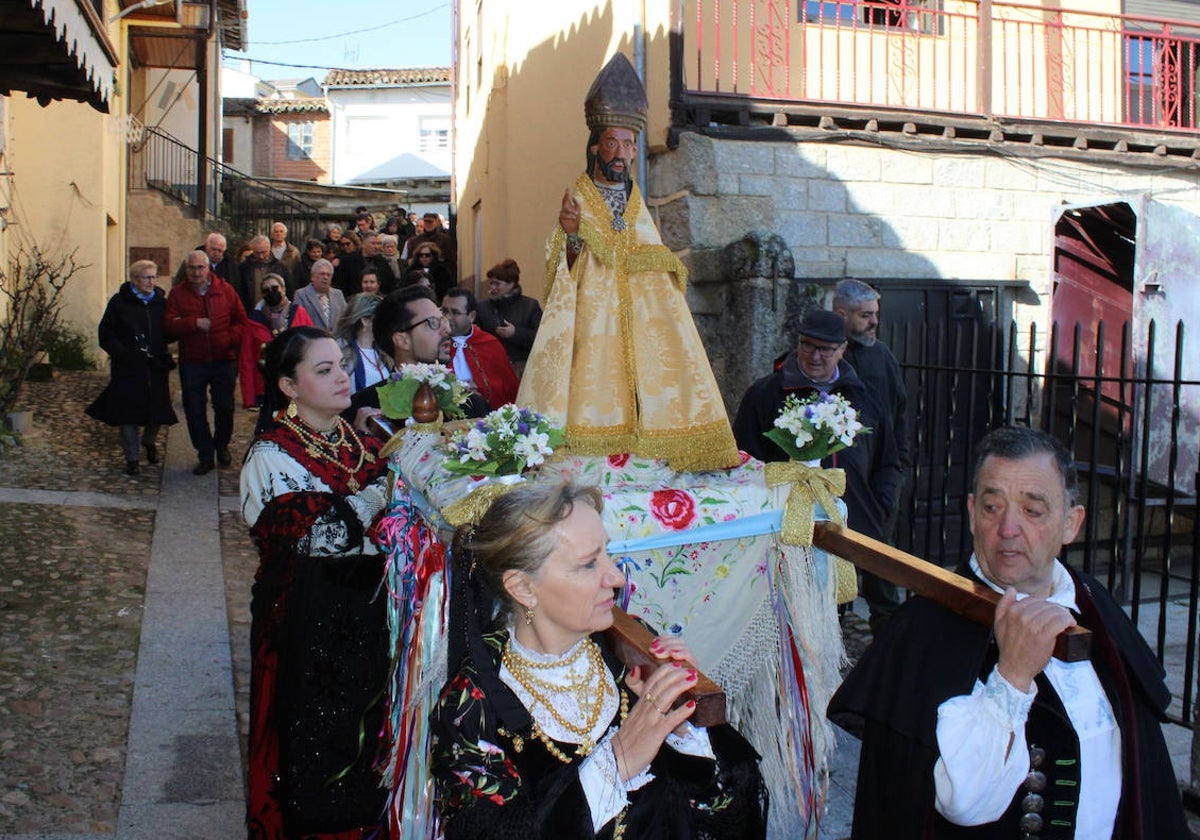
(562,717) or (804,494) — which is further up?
(804,494)

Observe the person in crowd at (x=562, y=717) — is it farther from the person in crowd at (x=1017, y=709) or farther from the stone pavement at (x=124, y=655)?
the stone pavement at (x=124, y=655)

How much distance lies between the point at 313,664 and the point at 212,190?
18704 mm

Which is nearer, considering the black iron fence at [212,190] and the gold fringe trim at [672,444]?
the gold fringe trim at [672,444]

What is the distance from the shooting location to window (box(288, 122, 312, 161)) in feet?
129

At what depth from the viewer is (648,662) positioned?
227 cm

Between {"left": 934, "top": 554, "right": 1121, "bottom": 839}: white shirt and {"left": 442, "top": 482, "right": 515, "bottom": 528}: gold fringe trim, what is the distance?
46.9 inches

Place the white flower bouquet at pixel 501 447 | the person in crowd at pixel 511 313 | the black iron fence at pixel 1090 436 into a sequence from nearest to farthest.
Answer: the white flower bouquet at pixel 501 447
the black iron fence at pixel 1090 436
the person in crowd at pixel 511 313

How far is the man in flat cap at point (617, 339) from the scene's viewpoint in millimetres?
3758

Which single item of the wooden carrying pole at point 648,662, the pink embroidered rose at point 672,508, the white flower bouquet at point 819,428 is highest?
the white flower bouquet at point 819,428

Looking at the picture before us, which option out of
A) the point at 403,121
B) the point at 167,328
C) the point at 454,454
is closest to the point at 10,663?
the point at 454,454

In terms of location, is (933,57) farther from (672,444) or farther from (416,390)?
(416,390)

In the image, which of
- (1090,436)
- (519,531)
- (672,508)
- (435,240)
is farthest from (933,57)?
(519,531)

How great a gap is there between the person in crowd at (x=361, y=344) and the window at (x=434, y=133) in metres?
35.0

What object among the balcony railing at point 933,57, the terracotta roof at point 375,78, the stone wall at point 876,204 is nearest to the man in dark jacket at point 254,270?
the stone wall at point 876,204
